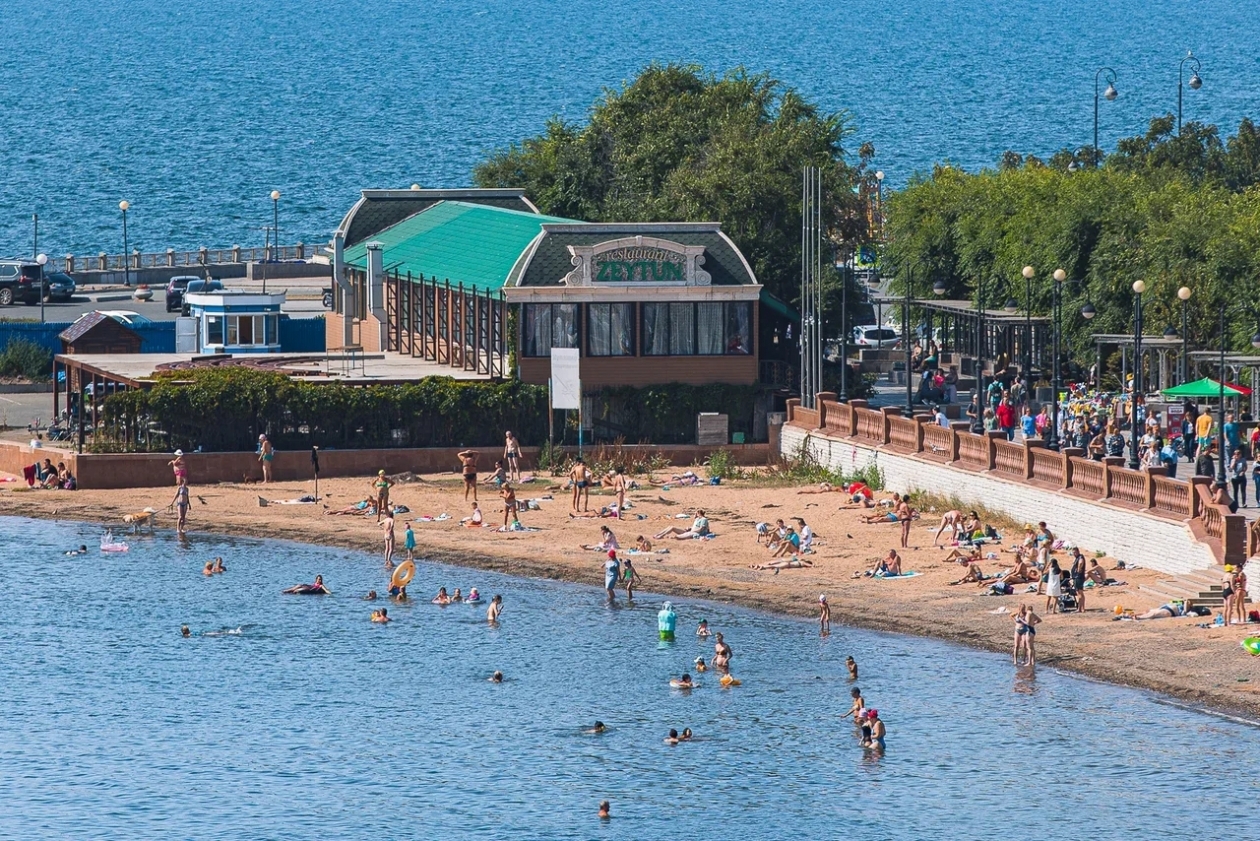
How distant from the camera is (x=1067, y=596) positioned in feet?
161

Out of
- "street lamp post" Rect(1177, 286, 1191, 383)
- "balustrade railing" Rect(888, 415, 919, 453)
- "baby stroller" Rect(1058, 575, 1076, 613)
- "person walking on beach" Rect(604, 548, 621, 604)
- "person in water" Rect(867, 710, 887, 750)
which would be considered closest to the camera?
"person in water" Rect(867, 710, 887, 750)

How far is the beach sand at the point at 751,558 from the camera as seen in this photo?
45.2 m

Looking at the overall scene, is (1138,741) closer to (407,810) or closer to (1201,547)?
(1201,547)

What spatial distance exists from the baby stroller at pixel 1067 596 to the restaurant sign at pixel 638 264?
22.2 m

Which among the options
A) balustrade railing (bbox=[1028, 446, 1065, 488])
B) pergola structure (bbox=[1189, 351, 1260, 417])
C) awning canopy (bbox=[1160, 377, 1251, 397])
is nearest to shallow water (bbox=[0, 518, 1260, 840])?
balustrade railing (bbox=[1028, 446, 1065, 488])

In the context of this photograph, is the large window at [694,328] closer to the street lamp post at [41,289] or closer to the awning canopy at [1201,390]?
the awning canopy at [1201,390]

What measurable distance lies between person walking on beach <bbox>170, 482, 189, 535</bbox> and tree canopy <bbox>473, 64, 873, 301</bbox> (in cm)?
2187

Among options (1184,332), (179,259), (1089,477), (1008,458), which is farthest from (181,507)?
(179,259)

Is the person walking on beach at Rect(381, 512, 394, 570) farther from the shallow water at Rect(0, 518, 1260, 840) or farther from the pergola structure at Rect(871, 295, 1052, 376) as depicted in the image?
the pergola structure at Rect(871, 295, 1052, 376)

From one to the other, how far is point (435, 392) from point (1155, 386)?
69.6ft

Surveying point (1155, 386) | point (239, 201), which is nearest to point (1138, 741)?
point (1155, 386)

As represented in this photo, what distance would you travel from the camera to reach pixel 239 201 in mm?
195625

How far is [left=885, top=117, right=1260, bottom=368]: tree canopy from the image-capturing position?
68188 mm

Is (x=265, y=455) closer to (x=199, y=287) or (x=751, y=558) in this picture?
(x=751, y=558)
